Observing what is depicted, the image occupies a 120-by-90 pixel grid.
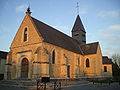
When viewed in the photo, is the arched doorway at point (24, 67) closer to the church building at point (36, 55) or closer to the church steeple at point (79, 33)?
the church building at point (36, 55)

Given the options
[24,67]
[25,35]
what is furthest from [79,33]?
[24,67]

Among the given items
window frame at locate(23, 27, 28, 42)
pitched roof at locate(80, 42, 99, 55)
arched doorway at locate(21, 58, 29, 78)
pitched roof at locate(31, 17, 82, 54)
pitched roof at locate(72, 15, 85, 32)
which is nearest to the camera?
arched doorway at locate(21, 58, 29, 78)

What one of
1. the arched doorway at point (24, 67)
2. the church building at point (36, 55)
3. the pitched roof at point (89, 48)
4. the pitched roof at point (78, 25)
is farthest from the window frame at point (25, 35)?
the pitched roof at point (78, 25)

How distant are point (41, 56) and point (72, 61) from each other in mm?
10385

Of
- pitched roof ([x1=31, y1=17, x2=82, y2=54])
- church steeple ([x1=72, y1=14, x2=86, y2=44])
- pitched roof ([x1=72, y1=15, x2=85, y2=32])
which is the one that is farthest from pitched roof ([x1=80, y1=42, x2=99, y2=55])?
pitched roof ([x1=31, y1=17, x2=82, y2=54])

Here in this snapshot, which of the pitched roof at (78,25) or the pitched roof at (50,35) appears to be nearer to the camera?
the pitched roof at (50,35)

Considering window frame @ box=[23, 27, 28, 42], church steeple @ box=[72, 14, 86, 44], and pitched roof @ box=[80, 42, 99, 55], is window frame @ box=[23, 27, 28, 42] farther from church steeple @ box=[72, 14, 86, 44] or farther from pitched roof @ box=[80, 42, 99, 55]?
church steeple @ box=[72, 14, 86, 44]

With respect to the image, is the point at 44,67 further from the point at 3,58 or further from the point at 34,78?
the point at 3,58

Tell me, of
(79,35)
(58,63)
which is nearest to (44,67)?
(58,63)

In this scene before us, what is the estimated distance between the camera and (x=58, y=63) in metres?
23.5

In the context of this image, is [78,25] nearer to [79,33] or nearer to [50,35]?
[79,33]

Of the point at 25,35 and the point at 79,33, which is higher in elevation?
the point at 79,33

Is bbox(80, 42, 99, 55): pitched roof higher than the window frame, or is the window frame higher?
the window frame

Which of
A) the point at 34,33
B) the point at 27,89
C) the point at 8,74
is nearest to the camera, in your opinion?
the point at 27,89
